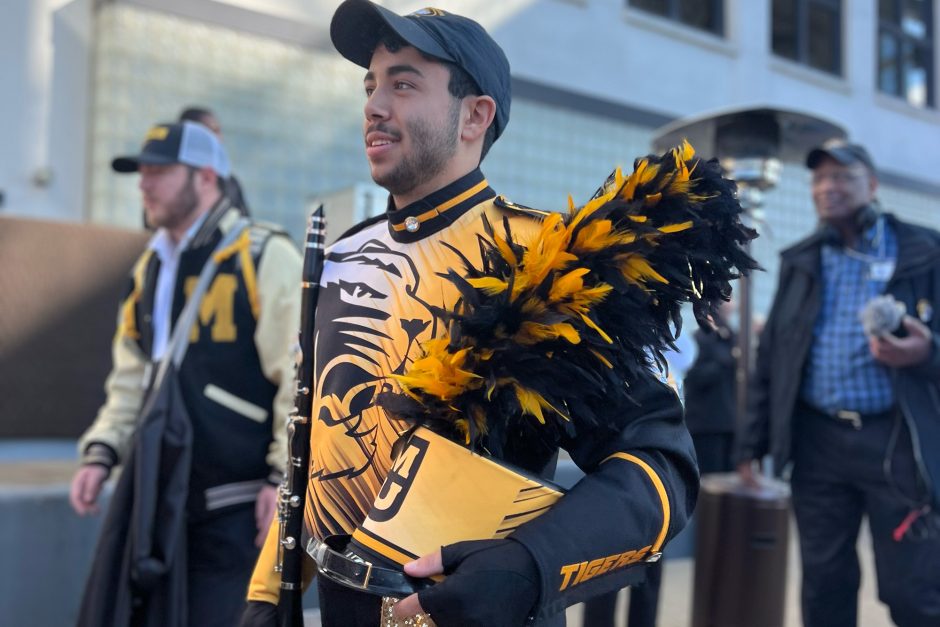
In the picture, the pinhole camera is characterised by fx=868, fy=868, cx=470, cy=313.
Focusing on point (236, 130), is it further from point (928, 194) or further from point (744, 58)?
point (928, 194)

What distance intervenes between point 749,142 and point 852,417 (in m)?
1.90

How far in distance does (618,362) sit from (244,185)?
666 cm

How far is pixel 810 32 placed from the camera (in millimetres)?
12070

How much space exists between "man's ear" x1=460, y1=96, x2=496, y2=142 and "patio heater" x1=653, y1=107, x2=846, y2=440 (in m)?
3.32

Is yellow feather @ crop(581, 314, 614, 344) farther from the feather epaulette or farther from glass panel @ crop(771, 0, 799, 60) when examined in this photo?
glass panel @ crop(771, 0, 799, 60)

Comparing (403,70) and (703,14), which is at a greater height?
(703,14)

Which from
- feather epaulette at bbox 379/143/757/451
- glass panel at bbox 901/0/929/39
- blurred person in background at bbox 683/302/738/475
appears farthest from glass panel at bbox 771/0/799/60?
feather epaulette at bbox 379/143/757/451

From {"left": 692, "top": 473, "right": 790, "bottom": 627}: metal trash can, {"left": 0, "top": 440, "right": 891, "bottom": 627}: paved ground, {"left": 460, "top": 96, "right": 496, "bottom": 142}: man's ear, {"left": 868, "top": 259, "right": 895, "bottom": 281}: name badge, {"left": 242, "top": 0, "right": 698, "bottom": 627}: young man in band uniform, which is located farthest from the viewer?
{"left": 692, "top": 473, "right": 790, "bottom": 627}: metal trash can

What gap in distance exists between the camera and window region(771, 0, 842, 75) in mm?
11648

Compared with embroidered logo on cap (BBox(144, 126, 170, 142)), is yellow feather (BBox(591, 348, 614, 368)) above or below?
below

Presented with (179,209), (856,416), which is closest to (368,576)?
(179,209)

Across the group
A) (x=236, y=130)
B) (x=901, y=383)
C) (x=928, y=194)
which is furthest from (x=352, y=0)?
(x=928, y=194)

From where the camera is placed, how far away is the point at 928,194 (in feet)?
44.9

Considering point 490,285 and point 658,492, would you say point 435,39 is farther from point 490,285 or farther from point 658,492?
point 658,492
